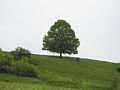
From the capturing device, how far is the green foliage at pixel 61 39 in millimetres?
104312

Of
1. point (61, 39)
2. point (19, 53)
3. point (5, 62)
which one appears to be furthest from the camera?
point (61, 39)

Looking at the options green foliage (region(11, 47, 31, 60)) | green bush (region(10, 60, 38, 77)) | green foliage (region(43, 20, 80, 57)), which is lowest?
green bush (region(10, 60, 38, 77))

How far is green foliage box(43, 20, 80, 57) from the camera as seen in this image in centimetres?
10431

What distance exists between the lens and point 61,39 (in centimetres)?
10488

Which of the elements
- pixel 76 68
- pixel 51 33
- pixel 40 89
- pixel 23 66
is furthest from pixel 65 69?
pixel 40 89

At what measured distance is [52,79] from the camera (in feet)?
203

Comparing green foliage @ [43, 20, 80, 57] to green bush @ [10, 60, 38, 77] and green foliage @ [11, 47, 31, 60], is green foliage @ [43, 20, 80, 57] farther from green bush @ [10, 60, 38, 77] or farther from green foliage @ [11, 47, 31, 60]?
green bush @ [10, 60, 38, 77]

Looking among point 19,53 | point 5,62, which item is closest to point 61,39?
point 19,53

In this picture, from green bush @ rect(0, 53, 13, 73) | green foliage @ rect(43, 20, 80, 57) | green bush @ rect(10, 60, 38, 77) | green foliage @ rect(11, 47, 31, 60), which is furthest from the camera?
green foliage @ rect(43, 20, 80, 57)

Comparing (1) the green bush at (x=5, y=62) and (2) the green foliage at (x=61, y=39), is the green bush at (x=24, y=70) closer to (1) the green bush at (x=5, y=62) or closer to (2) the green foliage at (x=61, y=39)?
(1) the green bush at (x=5, y=62)

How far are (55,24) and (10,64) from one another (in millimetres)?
42764

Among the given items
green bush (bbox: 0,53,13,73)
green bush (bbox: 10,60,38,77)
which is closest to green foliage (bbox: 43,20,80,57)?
green bush (bbox: 0,53,13,73)

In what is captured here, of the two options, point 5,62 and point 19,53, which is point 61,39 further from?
point 5,62

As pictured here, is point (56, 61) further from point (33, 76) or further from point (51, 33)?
point (33, 76)
